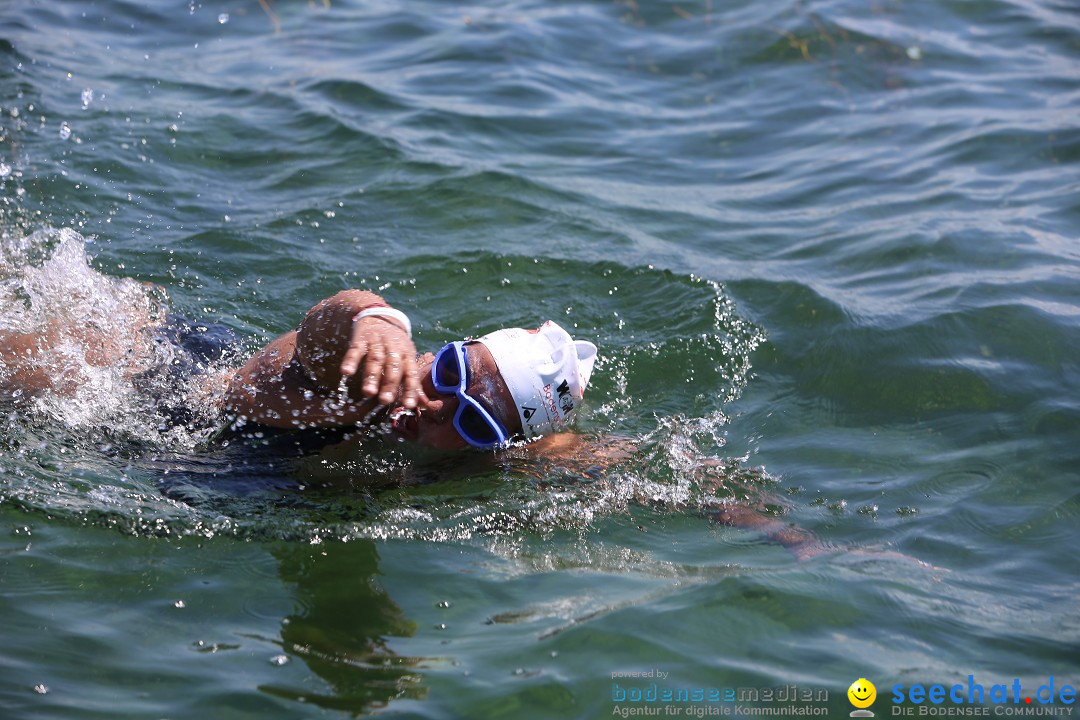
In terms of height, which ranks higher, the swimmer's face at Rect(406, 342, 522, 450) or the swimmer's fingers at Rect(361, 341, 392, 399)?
the swimmer's fingers at Rect(361, 341, 392, 399)

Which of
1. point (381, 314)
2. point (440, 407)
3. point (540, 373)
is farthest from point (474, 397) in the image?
point (381, 314)

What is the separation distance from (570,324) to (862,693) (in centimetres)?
339

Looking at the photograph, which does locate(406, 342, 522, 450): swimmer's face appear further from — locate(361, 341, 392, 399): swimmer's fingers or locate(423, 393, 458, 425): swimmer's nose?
locate(361, 341, 392, 399): swimmer's fingers

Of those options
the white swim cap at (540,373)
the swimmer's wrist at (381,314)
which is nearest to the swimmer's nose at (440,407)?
the white swim cap at (540,373)

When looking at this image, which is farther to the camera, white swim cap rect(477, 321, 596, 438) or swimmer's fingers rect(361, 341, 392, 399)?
white swim cap rect(477, 321, 596, 438)

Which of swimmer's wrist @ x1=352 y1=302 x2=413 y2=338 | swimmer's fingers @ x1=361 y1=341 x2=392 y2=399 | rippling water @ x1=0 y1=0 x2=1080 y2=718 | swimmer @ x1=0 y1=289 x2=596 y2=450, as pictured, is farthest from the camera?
swimmer @ x1=0 y1=289 x2=596 y2=450

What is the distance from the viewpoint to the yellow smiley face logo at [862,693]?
3633mm

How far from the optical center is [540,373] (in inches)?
195

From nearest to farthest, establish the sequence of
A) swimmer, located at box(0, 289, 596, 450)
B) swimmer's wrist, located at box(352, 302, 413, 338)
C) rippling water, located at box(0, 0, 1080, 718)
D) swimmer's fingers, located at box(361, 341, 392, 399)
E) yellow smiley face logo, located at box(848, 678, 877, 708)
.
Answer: yellow smiley face logo, located at box(848, 678, 877, 708), rippling water, located at box(0, 0, 1080, 718), swimmer's fingers, located at box(361, 341, 392, 399), swimmer's wrist, located at box(352, 302, 413, 338), swimmer, located at box(0, 289, 596, 450)

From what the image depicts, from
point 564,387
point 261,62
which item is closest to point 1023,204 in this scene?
point 564,387

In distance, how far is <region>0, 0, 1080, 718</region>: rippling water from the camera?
3.89 m

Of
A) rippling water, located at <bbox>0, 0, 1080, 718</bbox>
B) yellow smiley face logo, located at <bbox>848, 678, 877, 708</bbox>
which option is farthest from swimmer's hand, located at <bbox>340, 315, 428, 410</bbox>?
yellow smiley face logo, located at <bbox>848, 678, 877, 708</bbox>

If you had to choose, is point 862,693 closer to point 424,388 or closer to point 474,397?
point 474,397

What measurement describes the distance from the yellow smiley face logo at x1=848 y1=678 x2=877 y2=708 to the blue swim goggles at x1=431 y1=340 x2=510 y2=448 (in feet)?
6.21
